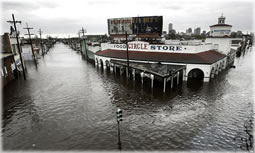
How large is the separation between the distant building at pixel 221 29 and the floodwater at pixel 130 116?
578 inches

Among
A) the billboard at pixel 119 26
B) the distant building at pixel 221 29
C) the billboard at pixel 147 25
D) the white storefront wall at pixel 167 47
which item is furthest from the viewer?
the billboard at pixel 119 26

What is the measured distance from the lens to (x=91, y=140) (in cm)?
1131

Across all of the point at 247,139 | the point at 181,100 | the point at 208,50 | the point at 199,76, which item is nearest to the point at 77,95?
the point at 181,100

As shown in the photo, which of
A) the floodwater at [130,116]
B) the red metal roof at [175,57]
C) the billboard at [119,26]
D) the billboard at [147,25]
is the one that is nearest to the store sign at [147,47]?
the red metal roof at [175,57]

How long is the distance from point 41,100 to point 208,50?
99.7 feet

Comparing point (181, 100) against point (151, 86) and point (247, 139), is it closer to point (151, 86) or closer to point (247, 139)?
point (151, 86)

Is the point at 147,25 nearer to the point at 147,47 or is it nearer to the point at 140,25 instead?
the point at 140,25

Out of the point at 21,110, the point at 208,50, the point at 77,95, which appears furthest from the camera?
the point at 208,50

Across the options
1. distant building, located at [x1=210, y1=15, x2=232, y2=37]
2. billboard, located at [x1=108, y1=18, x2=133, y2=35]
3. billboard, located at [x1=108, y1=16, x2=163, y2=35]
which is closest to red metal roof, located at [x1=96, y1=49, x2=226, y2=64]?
billboard, located at [x1=108, y1=16, x2=163, y2=35]

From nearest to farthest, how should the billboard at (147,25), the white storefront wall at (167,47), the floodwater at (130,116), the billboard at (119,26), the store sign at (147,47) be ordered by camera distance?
1. the floodwater at (130,116)
2. the white storefront wall at (167,47)
3. the store sign at (147,47)
4. the billboard at (147,25)
5. the billboard at (119,26)

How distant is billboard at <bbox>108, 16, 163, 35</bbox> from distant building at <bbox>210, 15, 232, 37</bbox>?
12.1 metres

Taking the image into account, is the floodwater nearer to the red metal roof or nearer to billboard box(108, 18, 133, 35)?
the red metal roof

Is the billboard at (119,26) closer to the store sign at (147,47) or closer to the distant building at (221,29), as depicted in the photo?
the store sign at (147,47)

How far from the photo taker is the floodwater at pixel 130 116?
11.0 m
